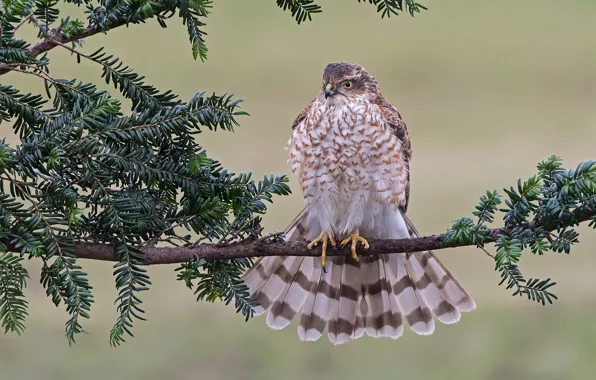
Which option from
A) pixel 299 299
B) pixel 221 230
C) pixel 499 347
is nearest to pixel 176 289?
pixel 499 347

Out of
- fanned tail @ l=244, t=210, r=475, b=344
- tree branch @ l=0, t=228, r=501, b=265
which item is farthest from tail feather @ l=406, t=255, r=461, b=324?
tree branch @ l=0, t=228, r=501, b=265

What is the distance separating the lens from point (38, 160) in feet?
6.85

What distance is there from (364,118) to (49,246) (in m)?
1.54

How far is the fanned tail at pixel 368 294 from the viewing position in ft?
10.9

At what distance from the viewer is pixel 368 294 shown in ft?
11.3

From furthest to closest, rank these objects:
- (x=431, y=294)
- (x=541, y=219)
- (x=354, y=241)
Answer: (x=431, y=294)
(x=354, y=241)
(x=541, y=219)

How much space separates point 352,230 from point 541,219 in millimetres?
1367

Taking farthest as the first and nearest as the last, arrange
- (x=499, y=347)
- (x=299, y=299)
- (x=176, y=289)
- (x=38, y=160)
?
(x=176, y=289), (x=499, y=347), (x=299, y=299), (x=38, y=160)

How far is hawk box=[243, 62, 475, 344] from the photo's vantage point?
10.8 feet

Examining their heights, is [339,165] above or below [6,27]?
above

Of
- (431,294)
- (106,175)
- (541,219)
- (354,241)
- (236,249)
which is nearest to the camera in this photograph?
(541,219)


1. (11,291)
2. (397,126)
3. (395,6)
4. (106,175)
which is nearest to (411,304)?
(397,126)

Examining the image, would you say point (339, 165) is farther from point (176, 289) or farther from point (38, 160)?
point (176, 289)

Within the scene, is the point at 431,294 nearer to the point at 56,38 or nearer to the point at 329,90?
the point at 329,90
